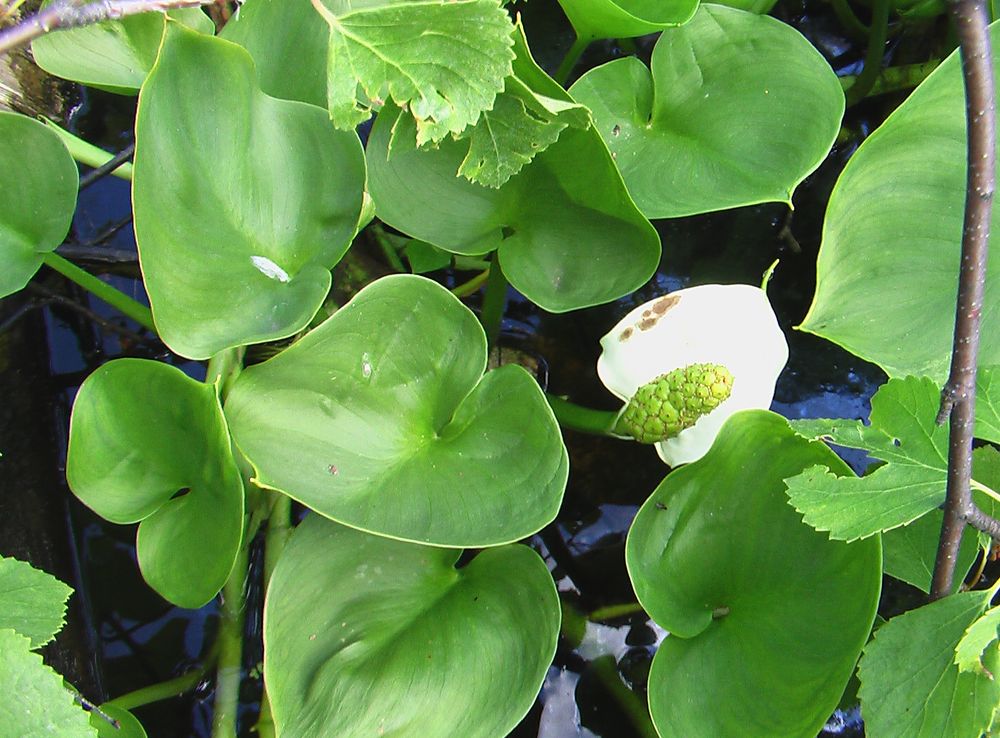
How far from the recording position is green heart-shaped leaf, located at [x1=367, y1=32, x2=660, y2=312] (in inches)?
28.5

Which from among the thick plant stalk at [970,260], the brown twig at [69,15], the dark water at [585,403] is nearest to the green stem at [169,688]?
the dark water at [585,403]

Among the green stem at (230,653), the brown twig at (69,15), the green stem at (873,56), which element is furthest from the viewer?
the green stem at (873,56)

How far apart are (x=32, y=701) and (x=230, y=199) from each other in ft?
1.38

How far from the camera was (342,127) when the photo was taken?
0.62 m

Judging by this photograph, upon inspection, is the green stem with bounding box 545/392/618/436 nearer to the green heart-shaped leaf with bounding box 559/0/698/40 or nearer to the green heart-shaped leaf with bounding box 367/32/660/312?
the green heart-shaped leaf with bounding box 367/32/660/312

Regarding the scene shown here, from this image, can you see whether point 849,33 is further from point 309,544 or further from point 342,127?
point 309,544

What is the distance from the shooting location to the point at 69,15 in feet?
1.69

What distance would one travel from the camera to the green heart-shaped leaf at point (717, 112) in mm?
771

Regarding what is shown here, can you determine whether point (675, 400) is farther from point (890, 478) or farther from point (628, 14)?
point (628, 14)

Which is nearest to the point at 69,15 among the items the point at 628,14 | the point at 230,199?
the point at 230,199

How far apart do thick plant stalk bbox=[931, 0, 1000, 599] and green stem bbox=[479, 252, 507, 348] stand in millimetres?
493

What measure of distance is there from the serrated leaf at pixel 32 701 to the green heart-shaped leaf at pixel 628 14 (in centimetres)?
75

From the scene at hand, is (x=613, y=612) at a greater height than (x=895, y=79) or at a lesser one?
lesser

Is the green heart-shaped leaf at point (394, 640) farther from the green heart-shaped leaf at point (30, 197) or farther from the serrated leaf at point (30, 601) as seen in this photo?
the green heart-shaped leaf at point (30, 197)
